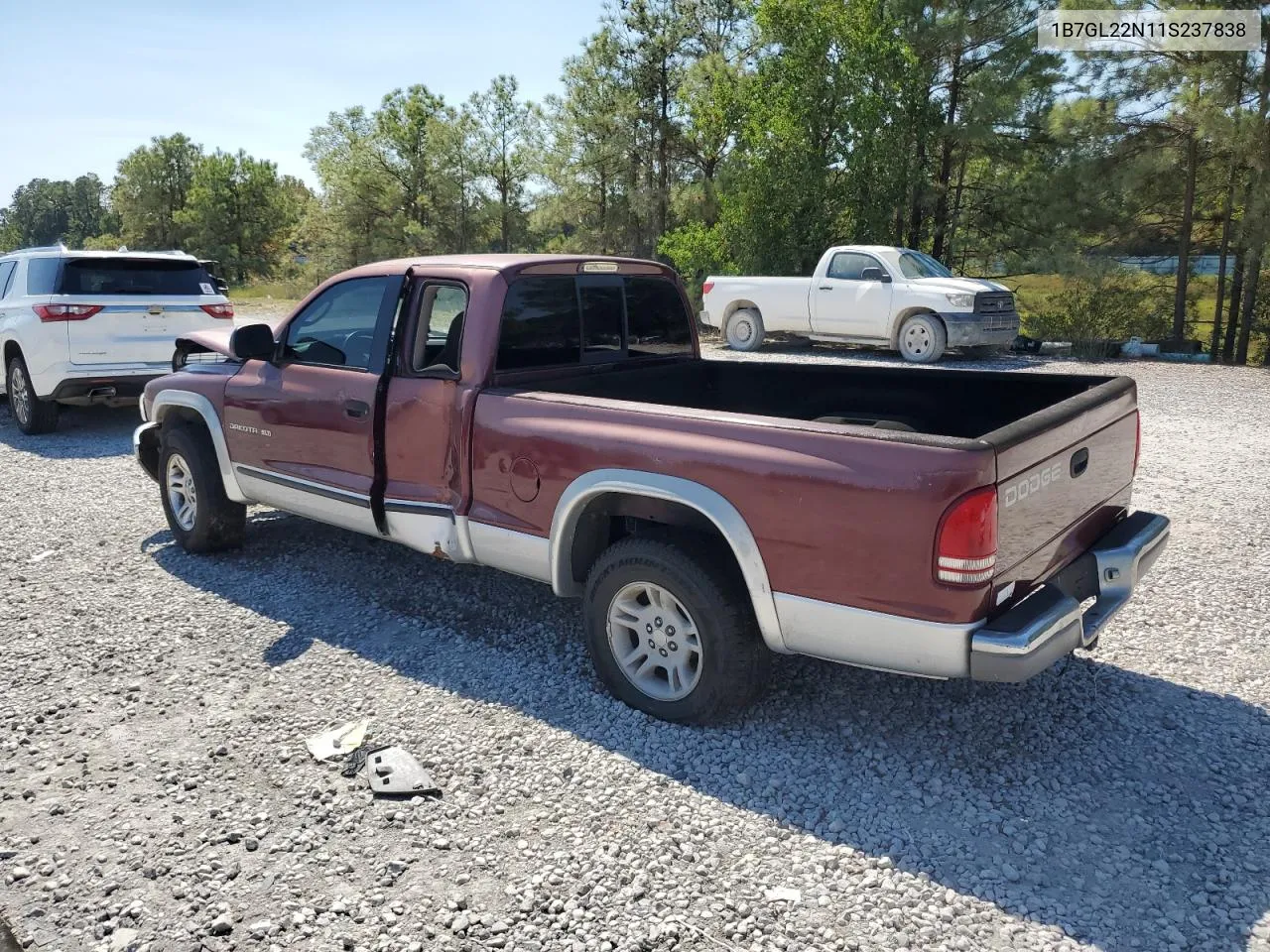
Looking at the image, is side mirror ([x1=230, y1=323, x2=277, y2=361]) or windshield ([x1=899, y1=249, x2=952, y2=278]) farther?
→ windshield ([x1=899, y1=249, x2=952, y2=278])

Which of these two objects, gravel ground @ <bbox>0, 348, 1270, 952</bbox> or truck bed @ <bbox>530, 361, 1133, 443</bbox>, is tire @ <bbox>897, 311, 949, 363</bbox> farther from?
truck bed @ <bbox>530, 361, 1133, 443</bbox>

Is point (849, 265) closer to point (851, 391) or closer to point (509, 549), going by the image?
point (851, 391)

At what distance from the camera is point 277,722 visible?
13.0 ft

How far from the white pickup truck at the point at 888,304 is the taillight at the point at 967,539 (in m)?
12.9

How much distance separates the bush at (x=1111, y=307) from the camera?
18.8 metres

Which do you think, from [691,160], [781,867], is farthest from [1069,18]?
[781,867]

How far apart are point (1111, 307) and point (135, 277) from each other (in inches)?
682

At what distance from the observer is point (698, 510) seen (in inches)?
140

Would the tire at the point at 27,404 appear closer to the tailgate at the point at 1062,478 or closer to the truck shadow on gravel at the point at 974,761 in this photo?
the truck shadow on gravel at the point at 974,761

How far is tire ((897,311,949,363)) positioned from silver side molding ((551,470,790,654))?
41.0ft

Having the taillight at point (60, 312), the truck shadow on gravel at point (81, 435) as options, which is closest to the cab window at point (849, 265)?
the truck shadow on gravel at point (81, 435)

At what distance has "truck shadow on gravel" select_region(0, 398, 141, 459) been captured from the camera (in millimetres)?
9633

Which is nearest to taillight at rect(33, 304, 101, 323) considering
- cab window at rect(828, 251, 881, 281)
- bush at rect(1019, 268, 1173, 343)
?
cab window at rect(828, 251, 881, 281)

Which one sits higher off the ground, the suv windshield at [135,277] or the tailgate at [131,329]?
the suv windshield at [135,277]
